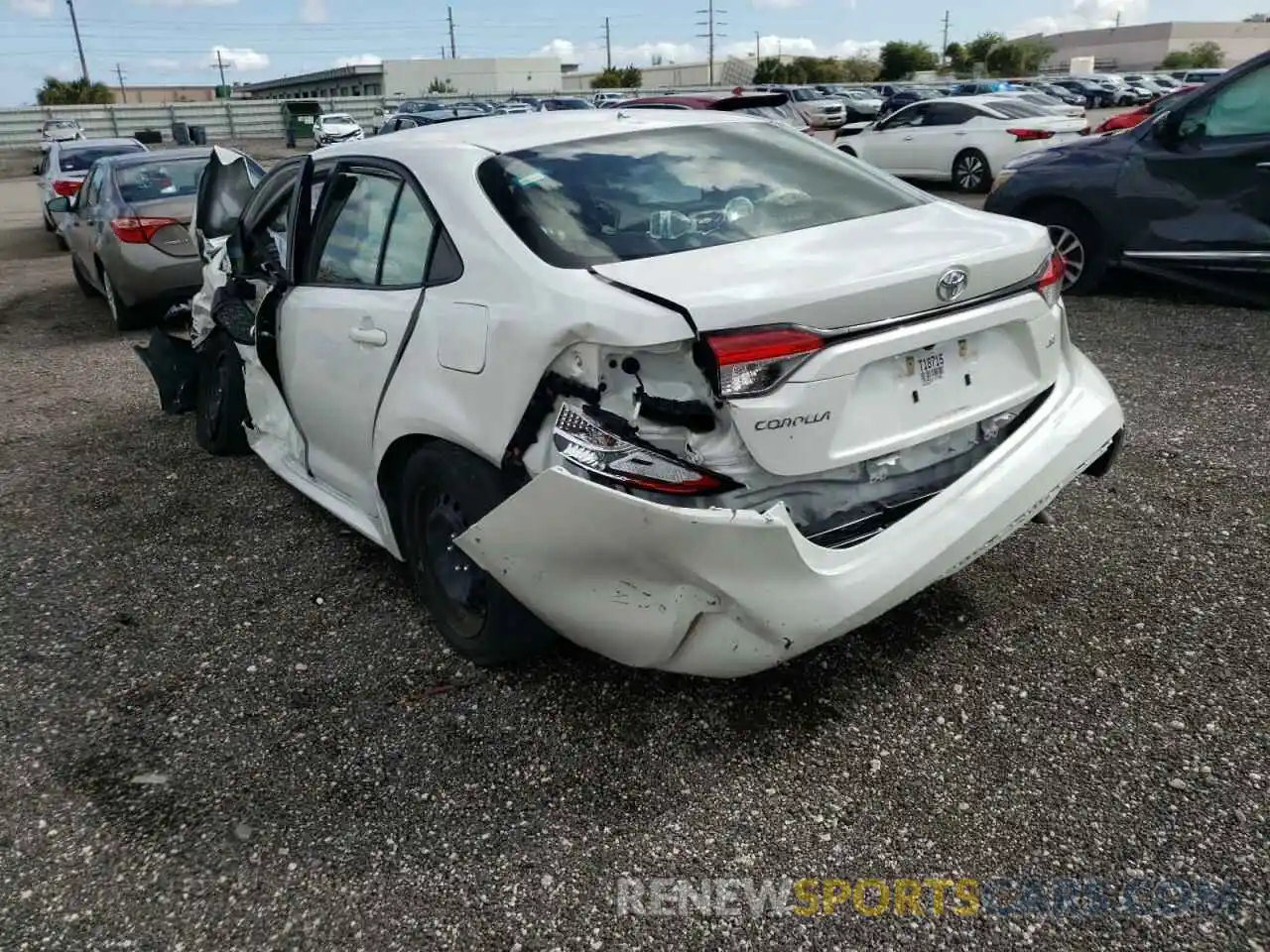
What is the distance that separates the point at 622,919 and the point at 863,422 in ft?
4.27

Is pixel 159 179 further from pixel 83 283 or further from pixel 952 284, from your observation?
pixel 952 284

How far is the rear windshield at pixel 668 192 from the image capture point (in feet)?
9.36

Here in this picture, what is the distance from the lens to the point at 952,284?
105 inches

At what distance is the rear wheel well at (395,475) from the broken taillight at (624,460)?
80 cm

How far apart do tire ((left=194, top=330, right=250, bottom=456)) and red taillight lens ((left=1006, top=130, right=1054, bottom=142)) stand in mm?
12945

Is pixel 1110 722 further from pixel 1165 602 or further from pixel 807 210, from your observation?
pixel 807 210

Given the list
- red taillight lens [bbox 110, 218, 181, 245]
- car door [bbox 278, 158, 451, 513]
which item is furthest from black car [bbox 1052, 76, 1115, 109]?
car door [bbox 278, 158, 451, 513]

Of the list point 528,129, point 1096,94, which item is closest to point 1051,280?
point 528,129

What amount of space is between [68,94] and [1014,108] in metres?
69.1

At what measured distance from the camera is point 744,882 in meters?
2.36

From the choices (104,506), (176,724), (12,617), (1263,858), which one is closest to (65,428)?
(104,506)

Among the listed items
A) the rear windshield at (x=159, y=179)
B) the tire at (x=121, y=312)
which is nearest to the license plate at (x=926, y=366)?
the tire at (x=121, y=312)

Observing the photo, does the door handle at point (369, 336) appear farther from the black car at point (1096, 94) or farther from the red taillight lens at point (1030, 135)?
the black car at point (1096, 94)

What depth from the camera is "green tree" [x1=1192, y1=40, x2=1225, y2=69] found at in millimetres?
85438
